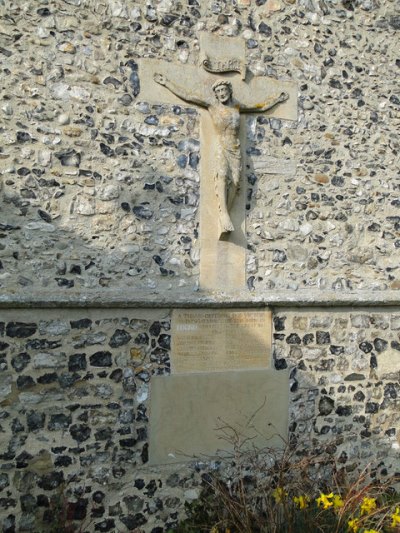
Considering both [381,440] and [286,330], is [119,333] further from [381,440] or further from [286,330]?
[381,440]

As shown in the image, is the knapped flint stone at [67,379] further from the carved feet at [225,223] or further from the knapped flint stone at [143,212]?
the carved feet at [225,223]

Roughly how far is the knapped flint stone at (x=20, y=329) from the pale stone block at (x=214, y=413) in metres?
1.14

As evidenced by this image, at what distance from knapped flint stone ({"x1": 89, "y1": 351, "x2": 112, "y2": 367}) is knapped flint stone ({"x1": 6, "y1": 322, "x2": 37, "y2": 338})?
54cm

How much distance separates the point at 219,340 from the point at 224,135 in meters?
1.97

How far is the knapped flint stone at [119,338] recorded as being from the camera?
14.9ft

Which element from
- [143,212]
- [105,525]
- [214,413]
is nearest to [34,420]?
[105,525]

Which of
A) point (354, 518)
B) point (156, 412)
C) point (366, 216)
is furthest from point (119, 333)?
point (366, 216)

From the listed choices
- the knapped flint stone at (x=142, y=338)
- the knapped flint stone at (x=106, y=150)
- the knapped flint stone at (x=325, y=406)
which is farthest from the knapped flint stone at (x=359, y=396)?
the knapped flint stone at (x=106, y=150)

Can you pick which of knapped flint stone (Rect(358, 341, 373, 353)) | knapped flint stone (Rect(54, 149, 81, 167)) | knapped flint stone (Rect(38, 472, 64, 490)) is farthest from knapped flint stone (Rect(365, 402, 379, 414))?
knapped flint stone (Rect(54, 149, 81, 167))

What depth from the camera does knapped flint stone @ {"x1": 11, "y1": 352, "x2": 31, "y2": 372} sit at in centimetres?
429

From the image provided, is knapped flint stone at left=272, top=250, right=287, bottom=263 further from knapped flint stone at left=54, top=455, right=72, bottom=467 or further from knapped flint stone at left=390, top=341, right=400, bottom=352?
knapped flint stone at left=54, top=455, right=72, bottom=467

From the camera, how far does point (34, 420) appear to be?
14.1ft

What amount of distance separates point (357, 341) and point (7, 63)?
4225 millimetres

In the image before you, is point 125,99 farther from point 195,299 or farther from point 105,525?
point 105,525
